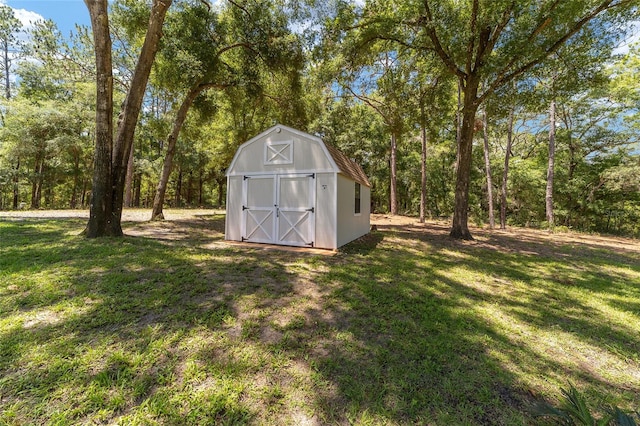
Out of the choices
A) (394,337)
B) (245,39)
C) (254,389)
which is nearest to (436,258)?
(394,337)

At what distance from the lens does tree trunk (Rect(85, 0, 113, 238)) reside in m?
5.93

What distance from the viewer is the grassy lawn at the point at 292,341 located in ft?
6.12

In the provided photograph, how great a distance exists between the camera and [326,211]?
22.9ft

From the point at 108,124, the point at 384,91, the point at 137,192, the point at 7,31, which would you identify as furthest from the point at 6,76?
the point at 384,91

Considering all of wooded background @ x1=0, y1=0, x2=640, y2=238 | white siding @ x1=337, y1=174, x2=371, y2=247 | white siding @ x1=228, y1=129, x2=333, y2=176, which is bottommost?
white siding @ x1=337, y1=174, x2=371, y2=247

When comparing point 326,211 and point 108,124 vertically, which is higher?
point 108,124

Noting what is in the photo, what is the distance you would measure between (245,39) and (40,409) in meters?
12.1

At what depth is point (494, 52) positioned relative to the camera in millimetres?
7914

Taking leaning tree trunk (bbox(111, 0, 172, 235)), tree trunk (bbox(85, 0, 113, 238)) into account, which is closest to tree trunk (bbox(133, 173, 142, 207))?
leaning tree trunk (bbox(111, 0, 172, 235))

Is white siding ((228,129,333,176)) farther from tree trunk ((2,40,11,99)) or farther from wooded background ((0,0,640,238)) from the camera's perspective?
tree trunk ((2,40,11,99))

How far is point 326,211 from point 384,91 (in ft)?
24.9

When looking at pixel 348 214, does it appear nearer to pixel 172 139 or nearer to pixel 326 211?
pixel 326 211

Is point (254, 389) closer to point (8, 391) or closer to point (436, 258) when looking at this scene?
point (8, 391)

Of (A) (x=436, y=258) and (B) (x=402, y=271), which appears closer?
(B) (x=402, y=271)
